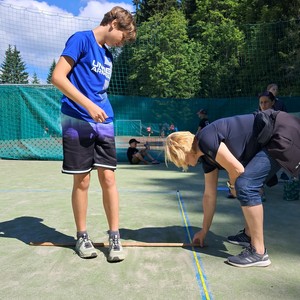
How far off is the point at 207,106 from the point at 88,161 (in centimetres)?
771

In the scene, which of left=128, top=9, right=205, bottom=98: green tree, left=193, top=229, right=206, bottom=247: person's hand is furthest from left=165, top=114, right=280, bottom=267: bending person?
left=128, top=9, right=205, bottom=98: green tree

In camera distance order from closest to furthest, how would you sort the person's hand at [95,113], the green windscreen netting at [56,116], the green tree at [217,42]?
the person's hand at [95,113], the green windscreen netting at [56,116], the green tree at [217,42]

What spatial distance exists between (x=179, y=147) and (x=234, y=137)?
0.39m

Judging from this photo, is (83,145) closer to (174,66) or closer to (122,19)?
(122,19)

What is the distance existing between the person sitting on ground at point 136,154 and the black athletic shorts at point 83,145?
6438mm

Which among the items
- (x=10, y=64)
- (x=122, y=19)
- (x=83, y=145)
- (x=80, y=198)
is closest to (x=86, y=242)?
(x=80, y=198)

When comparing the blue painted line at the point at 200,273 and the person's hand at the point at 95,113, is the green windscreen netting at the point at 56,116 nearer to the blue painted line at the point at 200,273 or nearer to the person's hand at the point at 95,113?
the blue painted line at the point at 200,273

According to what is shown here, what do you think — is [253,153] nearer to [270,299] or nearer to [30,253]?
[270,299]

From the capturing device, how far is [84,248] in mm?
2656

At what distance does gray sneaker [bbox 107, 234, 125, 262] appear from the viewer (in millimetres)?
2549

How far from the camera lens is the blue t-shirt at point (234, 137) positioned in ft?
8.00

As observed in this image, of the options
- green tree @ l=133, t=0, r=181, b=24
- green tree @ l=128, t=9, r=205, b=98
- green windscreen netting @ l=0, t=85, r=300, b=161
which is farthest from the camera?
green tree @ l=133, t=0, r=181, b=24

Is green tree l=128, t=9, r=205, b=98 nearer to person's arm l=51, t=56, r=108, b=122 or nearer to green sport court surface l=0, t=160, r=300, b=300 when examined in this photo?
green sport court surface l=0, t=160, r=300, b=300

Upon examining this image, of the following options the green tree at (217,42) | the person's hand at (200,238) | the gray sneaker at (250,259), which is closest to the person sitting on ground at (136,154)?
the person's hand at (200,238)
